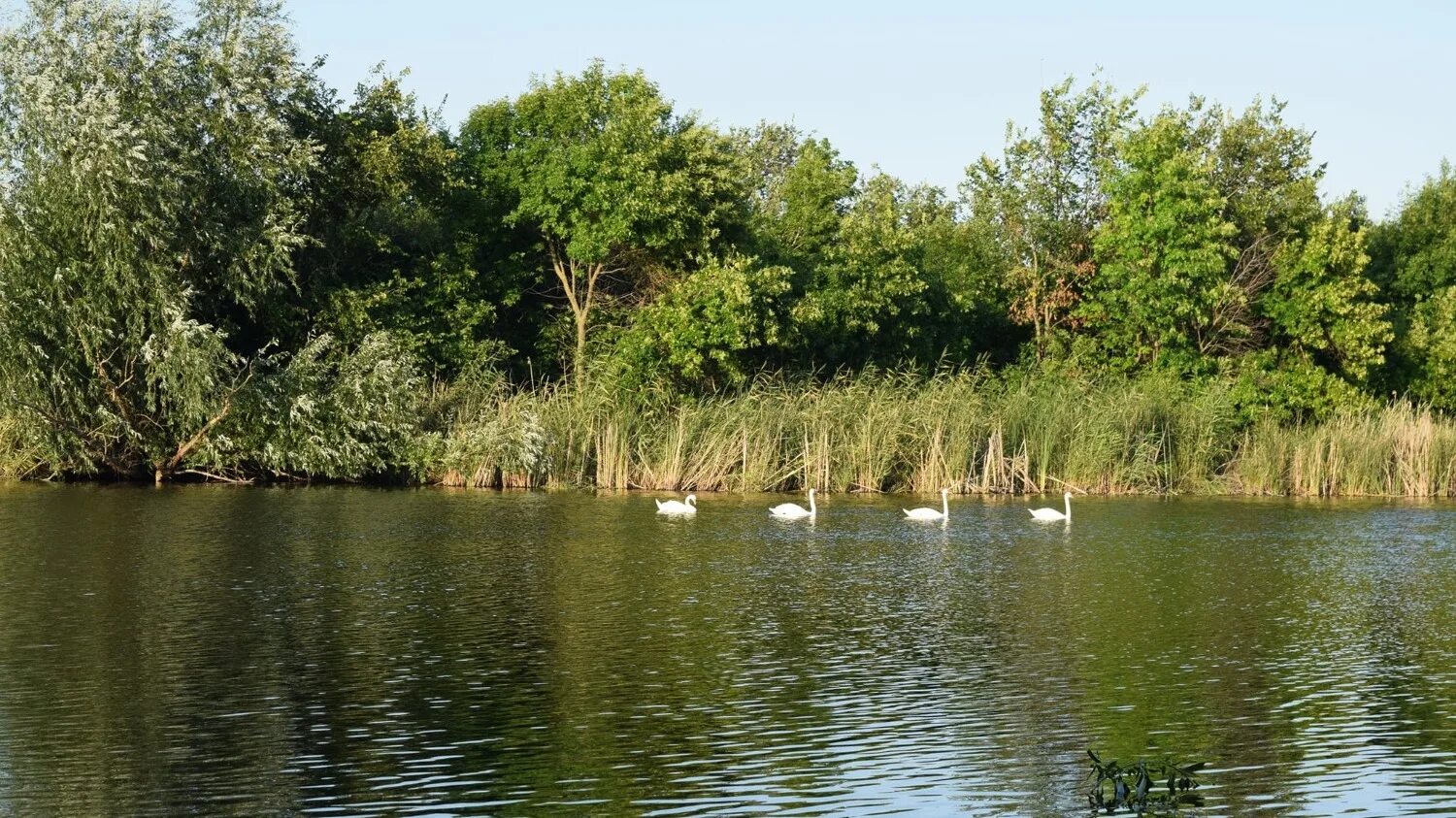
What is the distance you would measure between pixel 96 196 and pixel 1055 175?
102ft

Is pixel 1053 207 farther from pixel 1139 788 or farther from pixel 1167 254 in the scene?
pixel 1139 788

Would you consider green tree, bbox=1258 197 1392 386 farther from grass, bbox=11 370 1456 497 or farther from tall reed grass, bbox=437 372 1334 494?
tall reed grass, bbox=437 372 1334 494

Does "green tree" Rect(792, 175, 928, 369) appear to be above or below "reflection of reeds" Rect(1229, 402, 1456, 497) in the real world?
above

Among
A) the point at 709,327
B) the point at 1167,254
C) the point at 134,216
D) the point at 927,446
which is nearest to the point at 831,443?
the point at 927,446

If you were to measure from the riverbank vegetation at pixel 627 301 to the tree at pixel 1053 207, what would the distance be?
0.14 meters

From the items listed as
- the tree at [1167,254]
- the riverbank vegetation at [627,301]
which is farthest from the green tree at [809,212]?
the tree at [1167,254]

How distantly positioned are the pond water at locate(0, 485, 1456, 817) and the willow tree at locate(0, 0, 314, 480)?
9063mm

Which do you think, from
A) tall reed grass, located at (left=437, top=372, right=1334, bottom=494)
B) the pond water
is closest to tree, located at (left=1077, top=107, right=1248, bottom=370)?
tall reed grass, located at (left=437, top=372, right=1334, bottom=494)

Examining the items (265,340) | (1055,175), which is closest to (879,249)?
(1055,175)

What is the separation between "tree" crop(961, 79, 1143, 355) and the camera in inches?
2234

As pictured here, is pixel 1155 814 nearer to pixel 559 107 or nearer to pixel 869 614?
pixel 869 614

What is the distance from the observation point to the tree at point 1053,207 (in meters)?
56.8

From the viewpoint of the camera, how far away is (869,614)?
21297 millimetres

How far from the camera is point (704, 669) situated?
55.9ft
